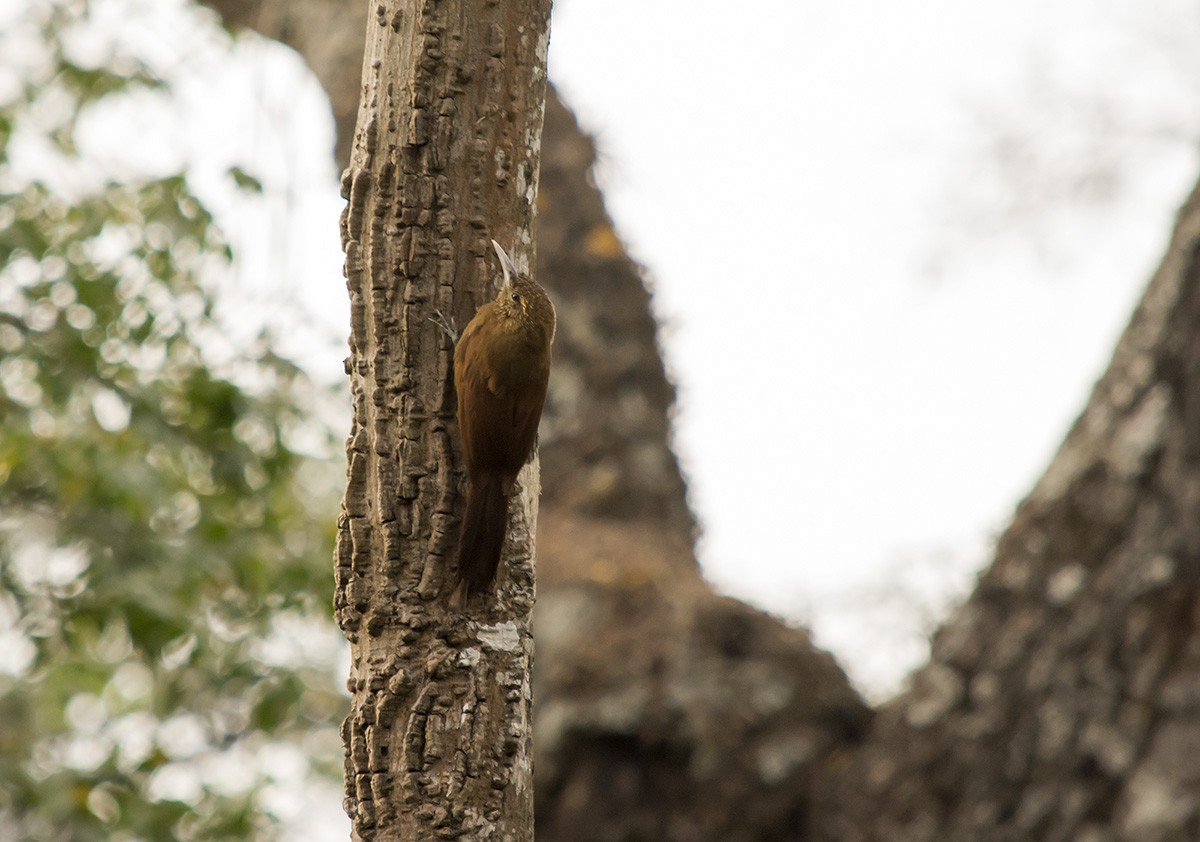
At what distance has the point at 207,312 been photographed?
3.31 metres

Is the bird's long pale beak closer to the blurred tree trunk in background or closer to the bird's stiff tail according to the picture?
the bird's stiff tail

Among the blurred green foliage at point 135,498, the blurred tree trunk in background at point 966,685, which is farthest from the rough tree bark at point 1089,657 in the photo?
the blurred green foliage at point 135,498

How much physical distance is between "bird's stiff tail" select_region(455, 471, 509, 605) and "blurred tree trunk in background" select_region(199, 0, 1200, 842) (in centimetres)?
168

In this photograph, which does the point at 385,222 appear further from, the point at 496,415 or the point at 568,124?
the point at 568,124

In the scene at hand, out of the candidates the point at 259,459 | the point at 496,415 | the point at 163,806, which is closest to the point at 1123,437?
the point at 496,415

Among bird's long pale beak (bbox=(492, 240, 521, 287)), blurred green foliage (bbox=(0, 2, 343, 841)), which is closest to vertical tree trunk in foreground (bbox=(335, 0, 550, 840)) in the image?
bird's long pale beak (bbox=(492, 240, 521, 287))

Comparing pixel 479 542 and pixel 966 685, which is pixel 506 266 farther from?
pixel 966 685

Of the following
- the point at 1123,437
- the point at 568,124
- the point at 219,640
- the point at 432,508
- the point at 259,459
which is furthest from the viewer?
the point at 568,124

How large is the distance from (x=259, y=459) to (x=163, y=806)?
0.87m

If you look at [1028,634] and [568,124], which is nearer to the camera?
[1028,634]

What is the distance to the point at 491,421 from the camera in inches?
63.9

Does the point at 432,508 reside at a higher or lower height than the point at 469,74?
lower

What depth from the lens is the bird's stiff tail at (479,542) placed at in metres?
1.58

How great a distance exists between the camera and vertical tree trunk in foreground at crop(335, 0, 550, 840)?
1.55m
